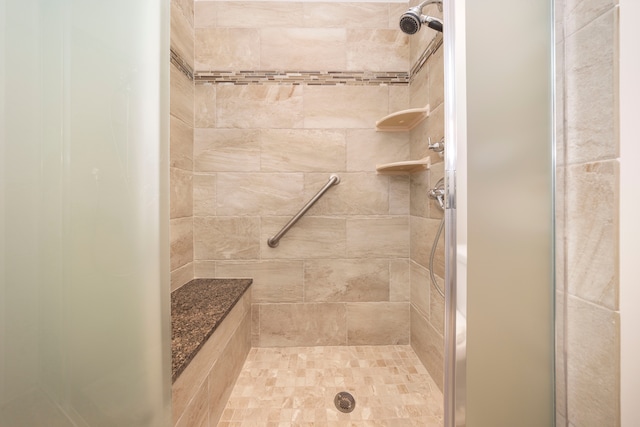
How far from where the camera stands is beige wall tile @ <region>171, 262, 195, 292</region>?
158 cm

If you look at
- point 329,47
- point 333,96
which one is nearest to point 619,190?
point 333,96

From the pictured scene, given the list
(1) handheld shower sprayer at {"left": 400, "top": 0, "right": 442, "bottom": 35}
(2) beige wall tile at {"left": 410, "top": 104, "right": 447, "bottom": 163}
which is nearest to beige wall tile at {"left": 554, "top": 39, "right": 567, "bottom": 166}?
(1) handheld shower sprayer at {"left": 400, "top": 0, "right": 442, "bottom": 35}

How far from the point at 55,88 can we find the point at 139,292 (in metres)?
0.26

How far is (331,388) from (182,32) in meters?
2.02

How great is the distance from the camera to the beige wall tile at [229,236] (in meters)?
1.85

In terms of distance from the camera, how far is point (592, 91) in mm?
560

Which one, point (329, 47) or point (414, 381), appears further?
point (329, 47)

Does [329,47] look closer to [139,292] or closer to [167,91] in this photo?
[167,91]

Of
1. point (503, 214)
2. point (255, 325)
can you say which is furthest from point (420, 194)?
point (255, 325)

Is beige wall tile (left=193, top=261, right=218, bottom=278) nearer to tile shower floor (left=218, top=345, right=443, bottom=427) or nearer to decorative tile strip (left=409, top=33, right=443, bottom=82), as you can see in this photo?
tile shower floor (left=218, top=345, right=443, bottom=427)

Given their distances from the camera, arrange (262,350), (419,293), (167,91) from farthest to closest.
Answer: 1. (262,350)
2. (419,293)
3. (167,91)

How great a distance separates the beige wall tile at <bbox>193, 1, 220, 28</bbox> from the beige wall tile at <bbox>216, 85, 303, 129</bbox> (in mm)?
395

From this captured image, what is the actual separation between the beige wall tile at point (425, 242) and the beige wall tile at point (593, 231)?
33.1 inches

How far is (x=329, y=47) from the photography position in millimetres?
1842
